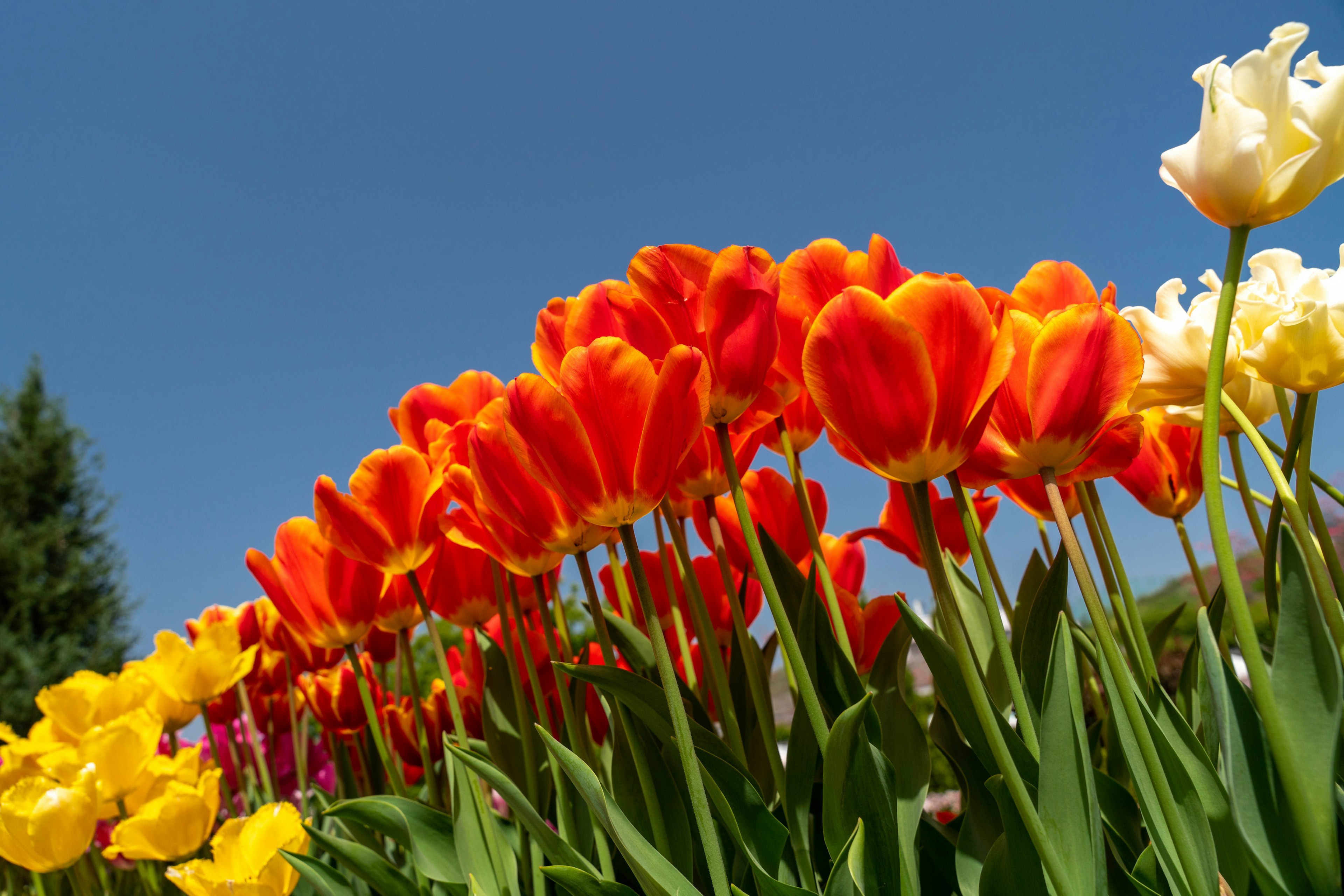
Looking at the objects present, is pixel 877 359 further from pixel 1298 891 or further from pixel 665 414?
pixel 1298 891

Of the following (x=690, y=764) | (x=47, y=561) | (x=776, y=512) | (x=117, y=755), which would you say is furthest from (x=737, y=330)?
(x=47, y=561)

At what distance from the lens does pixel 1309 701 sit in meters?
0.55

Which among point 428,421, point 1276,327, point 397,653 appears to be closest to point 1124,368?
point 1276,327

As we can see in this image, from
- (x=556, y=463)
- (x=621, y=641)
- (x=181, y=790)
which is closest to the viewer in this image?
(x=556, y=463)

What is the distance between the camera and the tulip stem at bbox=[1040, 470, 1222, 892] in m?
0.51

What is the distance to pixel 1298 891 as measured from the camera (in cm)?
52

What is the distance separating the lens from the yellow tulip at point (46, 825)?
995 mm

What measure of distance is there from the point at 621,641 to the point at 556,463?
0.38 m

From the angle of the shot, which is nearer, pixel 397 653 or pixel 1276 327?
pixel 1276 327

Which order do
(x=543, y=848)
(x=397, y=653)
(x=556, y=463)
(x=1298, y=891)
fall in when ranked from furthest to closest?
1. (x=397, y=653)
2. (x=543, y=848)
3. (x=556, y=463)
4. (x=1298, y=891)

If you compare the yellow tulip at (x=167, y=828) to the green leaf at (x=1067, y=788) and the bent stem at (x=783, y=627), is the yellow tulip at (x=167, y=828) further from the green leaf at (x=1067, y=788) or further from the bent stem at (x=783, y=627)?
the green leaf at (x=1067, y=788)

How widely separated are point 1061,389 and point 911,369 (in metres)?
0.14

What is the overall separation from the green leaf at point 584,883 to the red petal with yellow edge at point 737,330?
1.29 feet

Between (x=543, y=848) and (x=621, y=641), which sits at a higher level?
(x=621, y=641)
